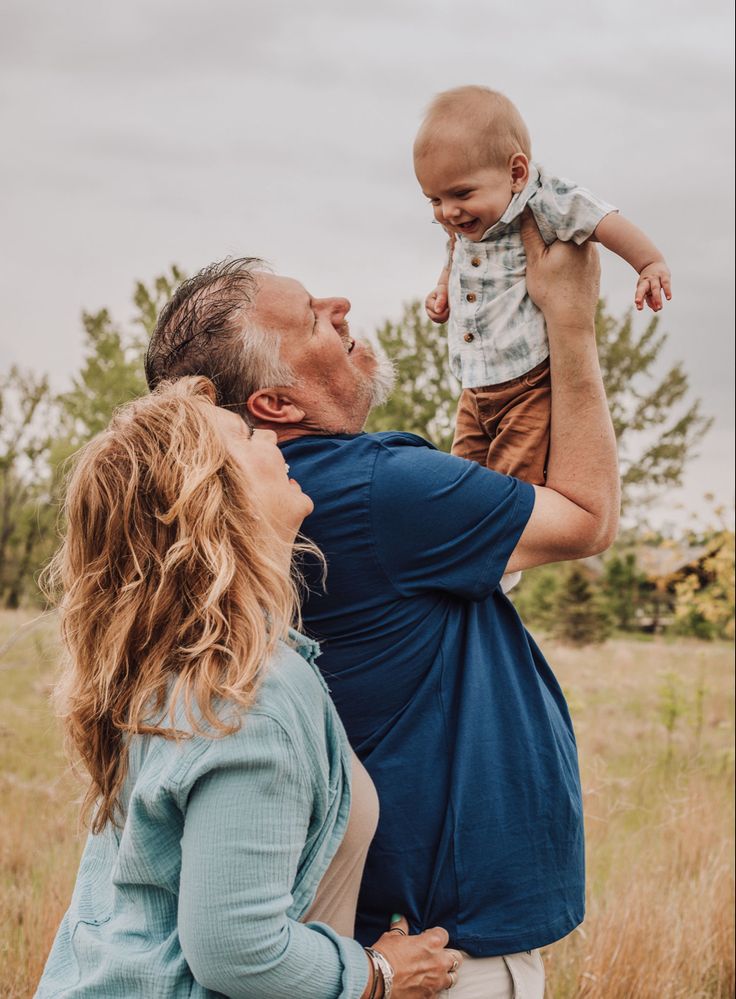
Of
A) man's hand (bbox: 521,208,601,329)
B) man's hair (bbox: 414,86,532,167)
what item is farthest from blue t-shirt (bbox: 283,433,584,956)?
man's hair (bbox: 414,86,532,167)

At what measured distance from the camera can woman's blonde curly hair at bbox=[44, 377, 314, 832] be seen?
5.42 feet

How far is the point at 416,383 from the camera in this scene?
1388 centimetres

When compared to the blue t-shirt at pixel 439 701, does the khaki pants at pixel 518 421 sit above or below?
above

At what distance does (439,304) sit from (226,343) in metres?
0.72

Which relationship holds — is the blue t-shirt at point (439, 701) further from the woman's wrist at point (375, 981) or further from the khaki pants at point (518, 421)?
the khaki pants at point (518, 421)

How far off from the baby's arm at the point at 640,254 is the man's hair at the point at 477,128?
30 cm

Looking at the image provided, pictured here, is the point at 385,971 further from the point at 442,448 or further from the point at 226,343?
the point at 442,448

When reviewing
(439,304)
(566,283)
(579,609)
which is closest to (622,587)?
(579,609)

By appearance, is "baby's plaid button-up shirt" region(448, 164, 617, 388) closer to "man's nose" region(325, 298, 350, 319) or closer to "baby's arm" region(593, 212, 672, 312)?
"baby's arm" region(593, 212, 672, 312)

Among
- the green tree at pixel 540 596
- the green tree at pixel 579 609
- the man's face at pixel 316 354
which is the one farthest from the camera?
the green tree at pixel 540 596

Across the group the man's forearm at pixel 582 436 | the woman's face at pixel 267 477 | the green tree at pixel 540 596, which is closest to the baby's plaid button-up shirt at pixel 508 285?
the man's forearm at pixel 582 436

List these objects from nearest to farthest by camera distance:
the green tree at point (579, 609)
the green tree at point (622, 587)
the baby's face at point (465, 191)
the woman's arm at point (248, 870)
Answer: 1. the woman's arm at point (248, 870)
2. the baby's face at point (465, 191)
3. the green tree at point (579, 609)
4. the green tree at point (622, 587)

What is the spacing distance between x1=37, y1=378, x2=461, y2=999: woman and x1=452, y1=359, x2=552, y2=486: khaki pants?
0.66m

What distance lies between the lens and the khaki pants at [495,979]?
1.94 m
